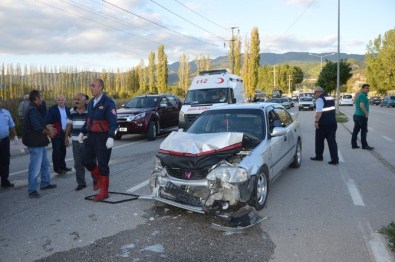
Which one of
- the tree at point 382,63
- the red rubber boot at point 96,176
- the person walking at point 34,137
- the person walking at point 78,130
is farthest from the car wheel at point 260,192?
the tree at point 382,63

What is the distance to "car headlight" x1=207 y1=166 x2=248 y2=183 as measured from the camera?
4605 millimetres

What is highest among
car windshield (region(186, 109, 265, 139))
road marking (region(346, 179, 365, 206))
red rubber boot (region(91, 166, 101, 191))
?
car windshield (region(186, 109, 265, 139))

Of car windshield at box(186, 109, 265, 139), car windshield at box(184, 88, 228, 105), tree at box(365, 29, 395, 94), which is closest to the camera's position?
car windshield at box(186, 109, 265, 139)

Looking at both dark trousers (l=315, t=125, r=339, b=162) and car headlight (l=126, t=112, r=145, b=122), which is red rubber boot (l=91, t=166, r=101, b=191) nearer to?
dark trousers (l=315, t=125, r=339, b=162)

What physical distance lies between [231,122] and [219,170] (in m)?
1.87

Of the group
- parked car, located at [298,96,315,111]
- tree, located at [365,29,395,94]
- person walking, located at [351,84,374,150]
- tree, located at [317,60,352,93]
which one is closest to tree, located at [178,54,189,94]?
tree, located at [317,60,352,93]

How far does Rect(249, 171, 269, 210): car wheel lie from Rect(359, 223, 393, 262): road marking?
133 centimetres

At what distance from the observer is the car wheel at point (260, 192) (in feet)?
16.1

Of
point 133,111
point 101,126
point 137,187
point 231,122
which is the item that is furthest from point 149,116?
point 101,126

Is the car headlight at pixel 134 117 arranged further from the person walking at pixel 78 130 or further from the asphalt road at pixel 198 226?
the asphalt road at pixel 198 226

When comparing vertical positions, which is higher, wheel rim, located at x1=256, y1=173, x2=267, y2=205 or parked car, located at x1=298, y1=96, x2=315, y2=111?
parked car, located at x1=298, y1=96, x2=315, y2=111

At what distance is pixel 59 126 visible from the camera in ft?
25.3

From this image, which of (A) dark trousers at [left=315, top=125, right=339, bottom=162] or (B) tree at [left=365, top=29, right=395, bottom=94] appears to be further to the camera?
(B) tree at [left=365, top=29, right=395, bottom=94]

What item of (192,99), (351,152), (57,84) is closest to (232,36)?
(57,84)
